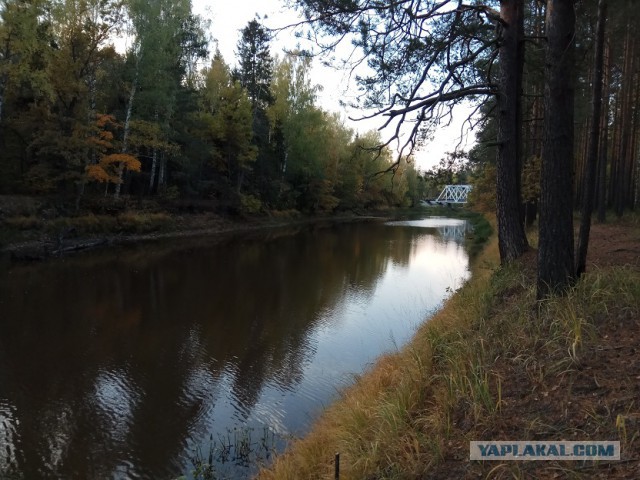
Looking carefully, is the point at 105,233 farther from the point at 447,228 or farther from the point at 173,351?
the point at 447,228

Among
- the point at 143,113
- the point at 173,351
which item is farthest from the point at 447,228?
the point at 173,351

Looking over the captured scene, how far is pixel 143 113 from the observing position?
2492cm

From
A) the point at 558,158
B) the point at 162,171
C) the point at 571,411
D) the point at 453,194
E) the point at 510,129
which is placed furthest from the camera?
the point at 453,194

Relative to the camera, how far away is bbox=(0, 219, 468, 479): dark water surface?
17.7ft

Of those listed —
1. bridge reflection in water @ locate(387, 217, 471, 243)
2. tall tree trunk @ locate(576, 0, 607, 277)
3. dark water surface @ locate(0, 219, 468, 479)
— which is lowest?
dark water surface @ locate(0, 219, 468, 479)

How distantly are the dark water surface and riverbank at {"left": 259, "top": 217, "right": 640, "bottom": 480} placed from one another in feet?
5.27

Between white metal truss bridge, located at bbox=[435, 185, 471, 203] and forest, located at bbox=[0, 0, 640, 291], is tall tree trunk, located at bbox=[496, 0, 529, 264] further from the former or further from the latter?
white metal truss bridge, located at bbox=[435, 185, 471, 203]

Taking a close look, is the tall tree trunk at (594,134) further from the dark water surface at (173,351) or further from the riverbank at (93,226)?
the riverbank at (93,226)

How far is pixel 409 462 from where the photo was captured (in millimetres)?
3150

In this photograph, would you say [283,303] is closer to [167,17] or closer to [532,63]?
[532,63]

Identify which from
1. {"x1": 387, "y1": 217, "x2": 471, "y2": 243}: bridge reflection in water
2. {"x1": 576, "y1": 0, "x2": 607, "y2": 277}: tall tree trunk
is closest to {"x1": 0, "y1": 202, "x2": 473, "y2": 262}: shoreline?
{"x1": 387, "y1": 217, "x2": 471, "y2": 243}: bridge reflection in water

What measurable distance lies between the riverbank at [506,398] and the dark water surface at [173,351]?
1606 millimetres

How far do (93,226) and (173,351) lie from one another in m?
15.1

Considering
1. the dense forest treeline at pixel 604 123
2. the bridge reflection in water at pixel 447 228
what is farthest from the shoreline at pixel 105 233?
the dense forest treeline at pixel 604 123
